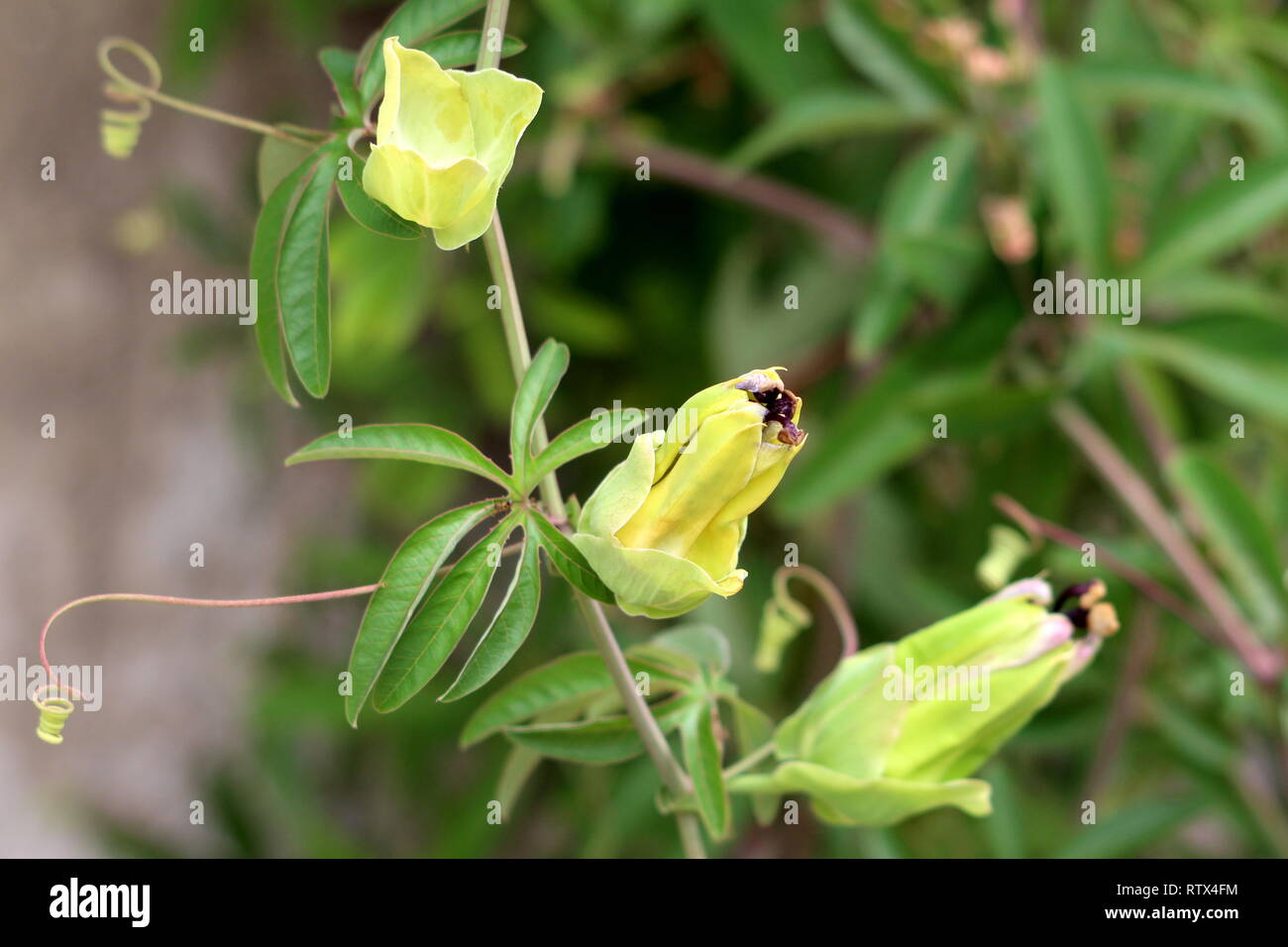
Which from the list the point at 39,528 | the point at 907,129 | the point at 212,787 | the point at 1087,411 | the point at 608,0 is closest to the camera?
the point at 1087,411

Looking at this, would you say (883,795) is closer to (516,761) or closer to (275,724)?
(516,761)

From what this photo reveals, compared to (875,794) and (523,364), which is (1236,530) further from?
(523,364)

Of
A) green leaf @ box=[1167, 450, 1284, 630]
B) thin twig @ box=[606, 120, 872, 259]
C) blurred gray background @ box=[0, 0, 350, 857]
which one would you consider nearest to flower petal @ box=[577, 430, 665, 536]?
green leaf @ box=[1167, 450, 1284, 630]

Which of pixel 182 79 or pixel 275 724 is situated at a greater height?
pixel 182 79

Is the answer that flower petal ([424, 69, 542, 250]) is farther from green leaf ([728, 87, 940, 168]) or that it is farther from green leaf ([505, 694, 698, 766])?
green leaf ([728, 87, 940, 168])

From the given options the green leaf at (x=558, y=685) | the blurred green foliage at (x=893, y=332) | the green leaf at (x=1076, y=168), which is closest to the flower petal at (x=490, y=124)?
the green leaf at (x=558, y=685)

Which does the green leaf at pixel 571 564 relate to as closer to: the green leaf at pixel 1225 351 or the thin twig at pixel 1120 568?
the thin twig at pixel 1120 568
